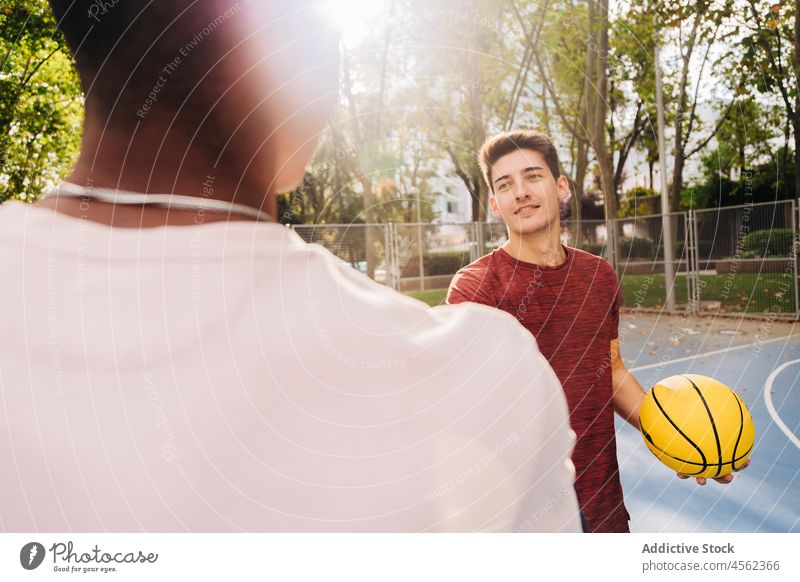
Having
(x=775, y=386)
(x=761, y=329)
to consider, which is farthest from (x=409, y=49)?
(x=761, y=329)

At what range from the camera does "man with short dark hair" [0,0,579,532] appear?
0.44 meters

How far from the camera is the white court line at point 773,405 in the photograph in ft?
11.9

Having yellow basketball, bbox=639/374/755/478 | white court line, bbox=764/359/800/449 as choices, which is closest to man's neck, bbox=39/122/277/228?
yellow basketball, bbox=639/374/755/478

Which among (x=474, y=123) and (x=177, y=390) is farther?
(x=474, y=123)

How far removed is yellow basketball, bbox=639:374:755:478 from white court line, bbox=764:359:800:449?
2.59m

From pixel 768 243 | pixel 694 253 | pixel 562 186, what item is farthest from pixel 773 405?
pixel 768 243

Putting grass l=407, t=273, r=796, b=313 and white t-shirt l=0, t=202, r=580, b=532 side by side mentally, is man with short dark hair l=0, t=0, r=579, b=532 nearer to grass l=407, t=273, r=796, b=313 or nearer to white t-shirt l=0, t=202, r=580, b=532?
white t-shirt l=0, t=202, r=580, b=532

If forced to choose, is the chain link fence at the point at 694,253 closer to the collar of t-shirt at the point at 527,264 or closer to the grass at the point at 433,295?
the grass at the point at 433,295

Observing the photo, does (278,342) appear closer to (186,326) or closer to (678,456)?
(186,326)

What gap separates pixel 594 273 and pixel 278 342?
1.56 m

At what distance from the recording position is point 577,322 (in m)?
1.77

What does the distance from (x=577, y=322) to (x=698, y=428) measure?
1.45 ft

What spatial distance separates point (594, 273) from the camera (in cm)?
185

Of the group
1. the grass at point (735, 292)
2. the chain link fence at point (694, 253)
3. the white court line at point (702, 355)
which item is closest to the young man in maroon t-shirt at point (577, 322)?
the white court line at point (702, 355)
